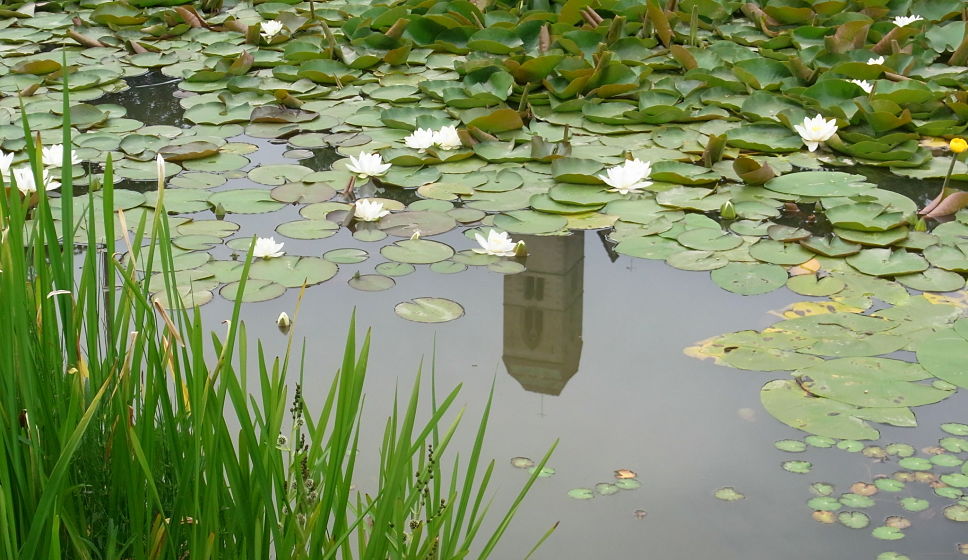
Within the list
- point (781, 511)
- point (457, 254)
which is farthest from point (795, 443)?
point (457, 254)

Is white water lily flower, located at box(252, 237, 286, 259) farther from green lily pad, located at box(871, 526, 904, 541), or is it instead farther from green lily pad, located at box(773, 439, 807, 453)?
green lily pad, located at box(871, 526, 904, 541)

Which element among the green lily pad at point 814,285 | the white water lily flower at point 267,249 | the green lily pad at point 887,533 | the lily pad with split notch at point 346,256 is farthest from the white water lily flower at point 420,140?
the green lily pad at point 887,533

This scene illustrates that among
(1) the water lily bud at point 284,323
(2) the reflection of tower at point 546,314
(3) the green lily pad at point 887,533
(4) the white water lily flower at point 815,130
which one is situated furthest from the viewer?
(4) the white water lily flower at point 815,130

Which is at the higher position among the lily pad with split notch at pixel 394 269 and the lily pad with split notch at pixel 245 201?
the lily pad with split notch at pixel 245 201

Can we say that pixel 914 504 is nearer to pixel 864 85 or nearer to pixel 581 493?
pixel 581 493

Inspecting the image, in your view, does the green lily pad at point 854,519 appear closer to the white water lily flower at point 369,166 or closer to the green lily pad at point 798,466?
the green lily pad at point 798,466

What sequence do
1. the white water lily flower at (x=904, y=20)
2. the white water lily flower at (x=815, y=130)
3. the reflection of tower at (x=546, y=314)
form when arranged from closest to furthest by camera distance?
the reflection of tower at (x=546, y=314)
the white water lily flower at (x=815, y=130)
the white water lily flower at (x=904, y=20)

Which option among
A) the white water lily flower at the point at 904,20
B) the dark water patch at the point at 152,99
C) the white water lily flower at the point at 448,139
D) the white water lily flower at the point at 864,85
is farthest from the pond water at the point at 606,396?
the white water lily flower at the point at 904,20

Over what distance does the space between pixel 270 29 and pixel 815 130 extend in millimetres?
2888

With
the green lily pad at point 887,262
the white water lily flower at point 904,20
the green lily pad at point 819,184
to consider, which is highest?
the white water lily flower at point 904,20

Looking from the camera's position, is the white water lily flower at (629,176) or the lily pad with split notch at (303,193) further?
the lily pad with split notch at (303,193)

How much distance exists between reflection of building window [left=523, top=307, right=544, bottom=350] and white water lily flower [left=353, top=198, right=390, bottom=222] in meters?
0.75

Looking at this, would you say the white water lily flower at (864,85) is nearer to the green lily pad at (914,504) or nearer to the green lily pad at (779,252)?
the green lily pad at (779,252)

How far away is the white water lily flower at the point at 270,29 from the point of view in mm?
5336
